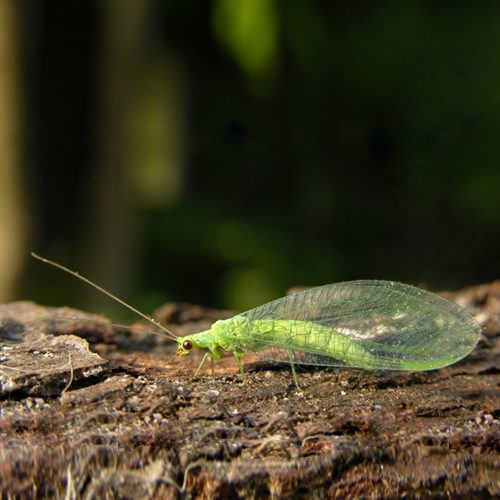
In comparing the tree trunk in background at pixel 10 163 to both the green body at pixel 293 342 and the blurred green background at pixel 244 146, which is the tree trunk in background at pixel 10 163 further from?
the green body at pixel 293 342

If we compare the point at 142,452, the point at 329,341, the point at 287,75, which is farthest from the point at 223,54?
the point at 142,452

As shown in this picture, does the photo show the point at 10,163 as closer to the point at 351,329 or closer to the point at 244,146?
the point at 244,146

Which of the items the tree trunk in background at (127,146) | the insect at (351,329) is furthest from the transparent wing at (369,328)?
the tree trunk in background at (127,146)

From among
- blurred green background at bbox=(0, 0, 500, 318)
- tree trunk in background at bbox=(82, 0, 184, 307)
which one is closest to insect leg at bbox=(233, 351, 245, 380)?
blurred green background at bbox=(0, 0, 500, 318)

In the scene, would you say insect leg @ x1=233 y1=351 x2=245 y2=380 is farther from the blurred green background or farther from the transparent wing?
the blurred green background

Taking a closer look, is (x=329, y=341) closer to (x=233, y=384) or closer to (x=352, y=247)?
(x=233, y=384)

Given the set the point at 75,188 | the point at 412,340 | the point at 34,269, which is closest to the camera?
the point at 412,340
